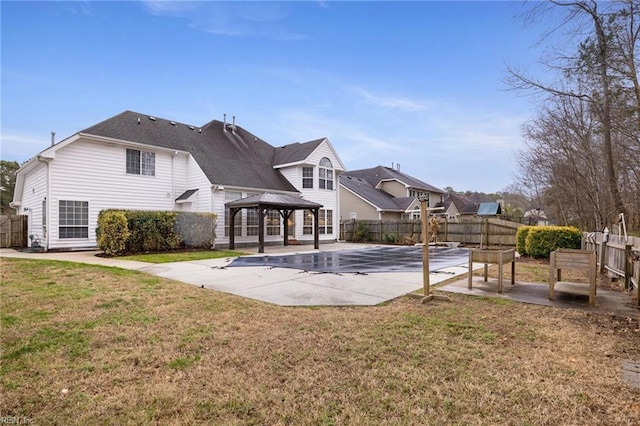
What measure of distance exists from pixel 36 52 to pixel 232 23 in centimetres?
696

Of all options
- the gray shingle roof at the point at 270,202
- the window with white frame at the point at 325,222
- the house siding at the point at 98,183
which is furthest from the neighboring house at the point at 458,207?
the house siding at the point at 98,183

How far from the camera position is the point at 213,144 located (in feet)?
66.8

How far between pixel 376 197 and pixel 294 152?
11.9 meters

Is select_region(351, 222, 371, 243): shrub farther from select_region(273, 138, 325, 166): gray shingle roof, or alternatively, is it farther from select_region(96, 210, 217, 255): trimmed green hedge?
select_region(96, 210, 217, 255): trimmed green hedge

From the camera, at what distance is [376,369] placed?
3.28 metres

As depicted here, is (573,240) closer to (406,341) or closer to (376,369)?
(406,341)

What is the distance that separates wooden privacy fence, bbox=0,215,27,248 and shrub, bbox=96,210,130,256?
27.6ft

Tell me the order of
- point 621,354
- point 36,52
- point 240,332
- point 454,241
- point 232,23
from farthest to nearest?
point 454,241
point 232,23
point 36,52
point 240,332
point 621,354

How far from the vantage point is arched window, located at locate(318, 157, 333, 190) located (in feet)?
72.8

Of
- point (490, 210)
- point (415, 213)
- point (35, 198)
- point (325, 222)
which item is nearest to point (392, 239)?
point (325, 222)

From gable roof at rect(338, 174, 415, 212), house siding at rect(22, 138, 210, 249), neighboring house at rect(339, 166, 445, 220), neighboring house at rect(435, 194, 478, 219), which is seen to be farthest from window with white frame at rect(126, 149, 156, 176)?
neighboring house at rect(435, 194, 478, 219)

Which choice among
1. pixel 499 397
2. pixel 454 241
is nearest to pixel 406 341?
pixel 499 397

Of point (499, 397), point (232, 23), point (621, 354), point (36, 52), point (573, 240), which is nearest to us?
point (499, 397)

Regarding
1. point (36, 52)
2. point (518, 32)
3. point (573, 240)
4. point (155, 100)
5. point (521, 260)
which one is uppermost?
point (155, 100)
